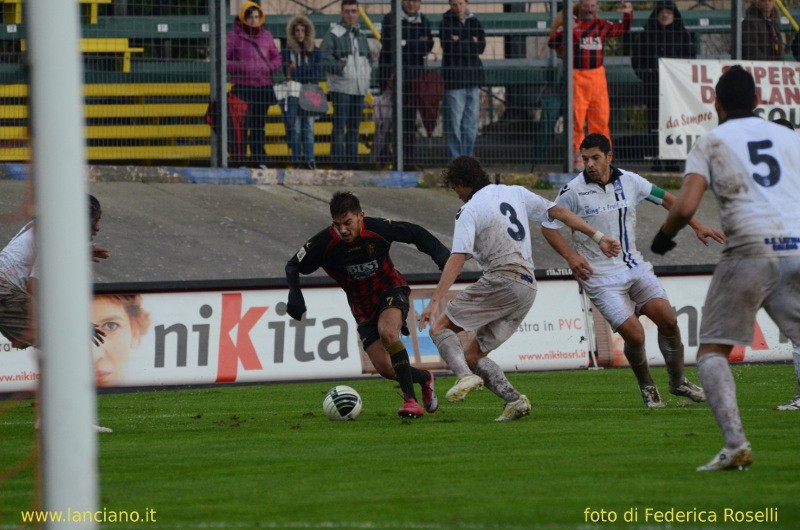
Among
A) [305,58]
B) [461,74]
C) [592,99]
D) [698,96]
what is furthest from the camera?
[698,96]

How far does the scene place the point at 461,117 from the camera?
2147cm

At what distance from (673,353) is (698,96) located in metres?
11.3

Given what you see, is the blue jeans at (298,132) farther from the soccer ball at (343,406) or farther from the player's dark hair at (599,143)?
the soccer ball at (343,406)

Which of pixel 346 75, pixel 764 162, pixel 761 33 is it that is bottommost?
pixel 764 162

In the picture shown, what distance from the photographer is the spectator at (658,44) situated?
2184 centimetres

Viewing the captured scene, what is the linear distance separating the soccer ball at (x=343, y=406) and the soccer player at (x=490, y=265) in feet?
2.73

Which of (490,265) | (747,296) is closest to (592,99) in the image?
(490,265)

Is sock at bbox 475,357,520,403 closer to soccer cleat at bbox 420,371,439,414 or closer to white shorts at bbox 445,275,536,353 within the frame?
white shorts at bbox 445,275,536,353

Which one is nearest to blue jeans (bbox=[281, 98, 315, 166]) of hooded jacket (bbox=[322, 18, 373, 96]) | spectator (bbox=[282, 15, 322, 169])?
spectator (bbox=[282, 15, 322, 169])

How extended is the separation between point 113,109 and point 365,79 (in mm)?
3689

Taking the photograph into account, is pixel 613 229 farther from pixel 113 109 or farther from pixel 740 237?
pixel 113 109

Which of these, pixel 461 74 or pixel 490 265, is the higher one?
pixel 461 74

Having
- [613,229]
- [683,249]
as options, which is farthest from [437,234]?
[613,229]

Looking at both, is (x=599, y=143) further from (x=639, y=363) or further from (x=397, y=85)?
(x=397, y=85)
